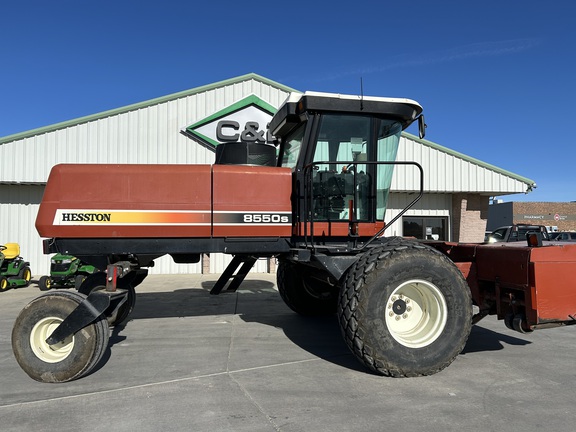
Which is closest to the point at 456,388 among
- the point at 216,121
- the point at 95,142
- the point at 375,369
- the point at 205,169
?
the point at 375,369

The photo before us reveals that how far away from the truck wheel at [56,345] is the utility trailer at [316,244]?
1cm

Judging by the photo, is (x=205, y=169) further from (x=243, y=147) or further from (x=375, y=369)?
(x=375, y=369)

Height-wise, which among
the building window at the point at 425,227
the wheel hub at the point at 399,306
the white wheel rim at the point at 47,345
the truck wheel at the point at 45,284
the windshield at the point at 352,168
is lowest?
the truck wheel at the point at 45,284

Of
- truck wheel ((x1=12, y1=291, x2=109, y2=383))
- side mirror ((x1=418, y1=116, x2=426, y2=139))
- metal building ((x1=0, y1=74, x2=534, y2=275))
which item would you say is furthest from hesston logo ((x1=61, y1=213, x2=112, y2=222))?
metal building ((x1=0, y1=74, x2=534, y2=275))

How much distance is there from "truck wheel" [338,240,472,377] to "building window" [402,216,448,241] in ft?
38.1

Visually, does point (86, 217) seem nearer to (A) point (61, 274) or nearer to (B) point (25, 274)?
(A) point (61, 274)

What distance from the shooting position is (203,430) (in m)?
3.14

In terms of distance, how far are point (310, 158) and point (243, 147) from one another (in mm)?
869

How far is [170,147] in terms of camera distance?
13.6 m

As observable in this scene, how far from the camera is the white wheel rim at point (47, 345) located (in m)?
4.24

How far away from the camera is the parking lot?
129 inches

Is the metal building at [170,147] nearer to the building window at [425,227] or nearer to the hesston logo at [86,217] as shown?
the building window at [425,227]

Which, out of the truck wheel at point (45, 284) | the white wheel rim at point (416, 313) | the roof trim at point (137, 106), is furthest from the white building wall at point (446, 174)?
the truck wheel at point (45, 284)

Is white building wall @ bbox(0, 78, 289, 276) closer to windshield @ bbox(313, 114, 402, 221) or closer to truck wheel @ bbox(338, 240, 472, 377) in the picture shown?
windshield @ bbox(313, 114, 402, 221)
